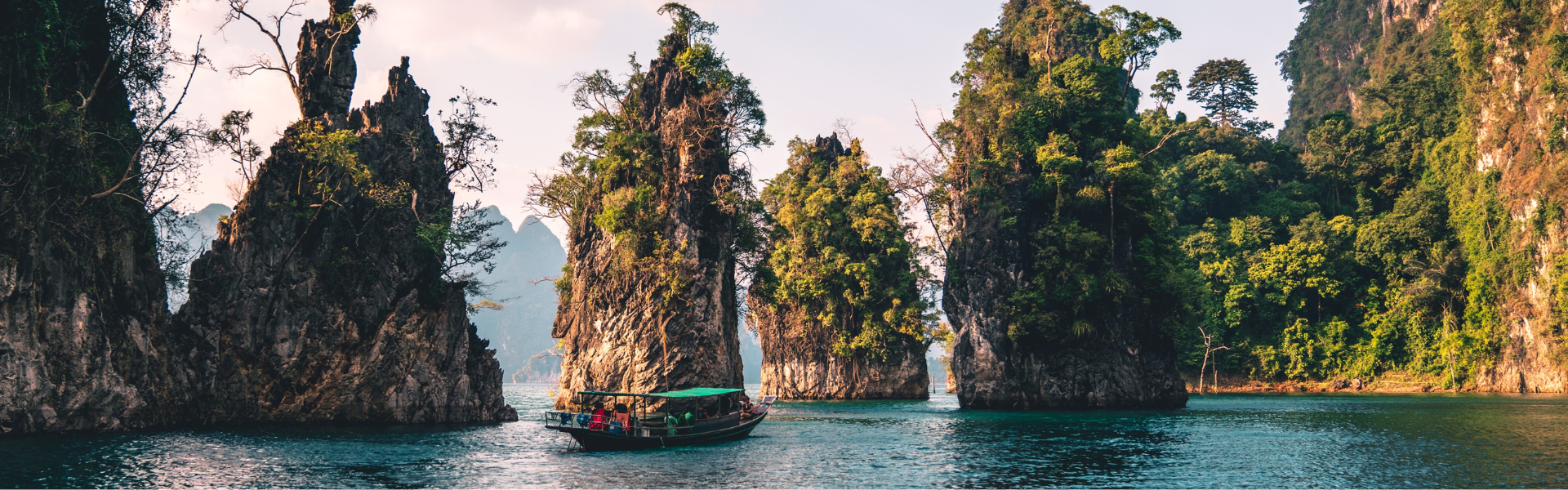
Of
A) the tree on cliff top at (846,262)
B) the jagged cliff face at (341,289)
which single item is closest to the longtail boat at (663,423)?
the jagged cliff face at (341,289)

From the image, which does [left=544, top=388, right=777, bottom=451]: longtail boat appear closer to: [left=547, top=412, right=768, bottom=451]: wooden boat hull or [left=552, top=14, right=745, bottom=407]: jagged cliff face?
[left=547, top=412, right=768, bottom=451]: wooden boat hull

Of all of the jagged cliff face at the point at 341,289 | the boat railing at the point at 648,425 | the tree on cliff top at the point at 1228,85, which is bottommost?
the boat railing at the point at 648,425

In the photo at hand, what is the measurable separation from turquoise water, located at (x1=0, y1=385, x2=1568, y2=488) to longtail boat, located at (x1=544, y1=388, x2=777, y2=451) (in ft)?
3.56

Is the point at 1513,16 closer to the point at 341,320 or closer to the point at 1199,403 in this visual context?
the point at 1199,403

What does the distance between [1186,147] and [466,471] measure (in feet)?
293

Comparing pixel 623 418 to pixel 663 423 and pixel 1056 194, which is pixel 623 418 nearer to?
pixel 663 423

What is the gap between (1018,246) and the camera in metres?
61.8

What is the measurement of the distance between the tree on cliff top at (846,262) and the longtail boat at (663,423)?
34966mm

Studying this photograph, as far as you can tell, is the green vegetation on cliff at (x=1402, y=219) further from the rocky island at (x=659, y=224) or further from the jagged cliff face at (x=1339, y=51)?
the rocky island at (x=659, y=224)

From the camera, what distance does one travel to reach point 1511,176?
2635 inches

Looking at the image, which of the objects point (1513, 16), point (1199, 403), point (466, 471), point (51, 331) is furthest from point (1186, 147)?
point (51, 331)

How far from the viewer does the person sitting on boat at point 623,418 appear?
35.4 metres

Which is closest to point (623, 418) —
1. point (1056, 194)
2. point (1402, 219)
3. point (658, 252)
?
point (658, 252)

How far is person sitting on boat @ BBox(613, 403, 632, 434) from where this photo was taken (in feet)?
116
